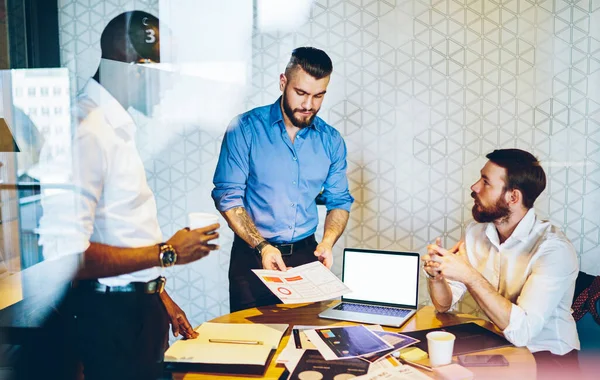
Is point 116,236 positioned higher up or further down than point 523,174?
further down

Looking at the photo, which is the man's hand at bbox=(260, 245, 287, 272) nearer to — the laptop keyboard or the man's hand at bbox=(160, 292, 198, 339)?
the laptop keyboard

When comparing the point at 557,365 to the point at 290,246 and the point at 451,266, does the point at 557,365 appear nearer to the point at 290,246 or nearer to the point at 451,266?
the point at 451,266

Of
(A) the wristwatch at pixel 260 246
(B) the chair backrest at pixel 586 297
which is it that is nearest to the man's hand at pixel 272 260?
(A) the wristwatch at pixel 260 246

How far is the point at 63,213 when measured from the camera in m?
1.36

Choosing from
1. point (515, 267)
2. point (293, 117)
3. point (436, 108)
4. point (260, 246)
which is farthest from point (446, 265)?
point (436, 108)

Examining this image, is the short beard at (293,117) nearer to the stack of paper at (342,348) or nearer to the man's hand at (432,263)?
the man's hand at (432,263)

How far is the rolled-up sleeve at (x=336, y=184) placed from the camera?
2.23 meters

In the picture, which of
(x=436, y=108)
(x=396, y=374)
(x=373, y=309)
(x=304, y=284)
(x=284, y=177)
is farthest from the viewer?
(x=436, y=108)

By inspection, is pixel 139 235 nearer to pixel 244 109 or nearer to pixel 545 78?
pixel 244 109

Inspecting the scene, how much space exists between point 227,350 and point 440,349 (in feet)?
1.67

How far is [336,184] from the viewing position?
2240 mm

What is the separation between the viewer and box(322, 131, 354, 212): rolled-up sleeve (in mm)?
2227

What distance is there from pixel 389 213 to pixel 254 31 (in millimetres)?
1145

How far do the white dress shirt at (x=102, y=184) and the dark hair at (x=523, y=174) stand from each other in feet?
3.86
